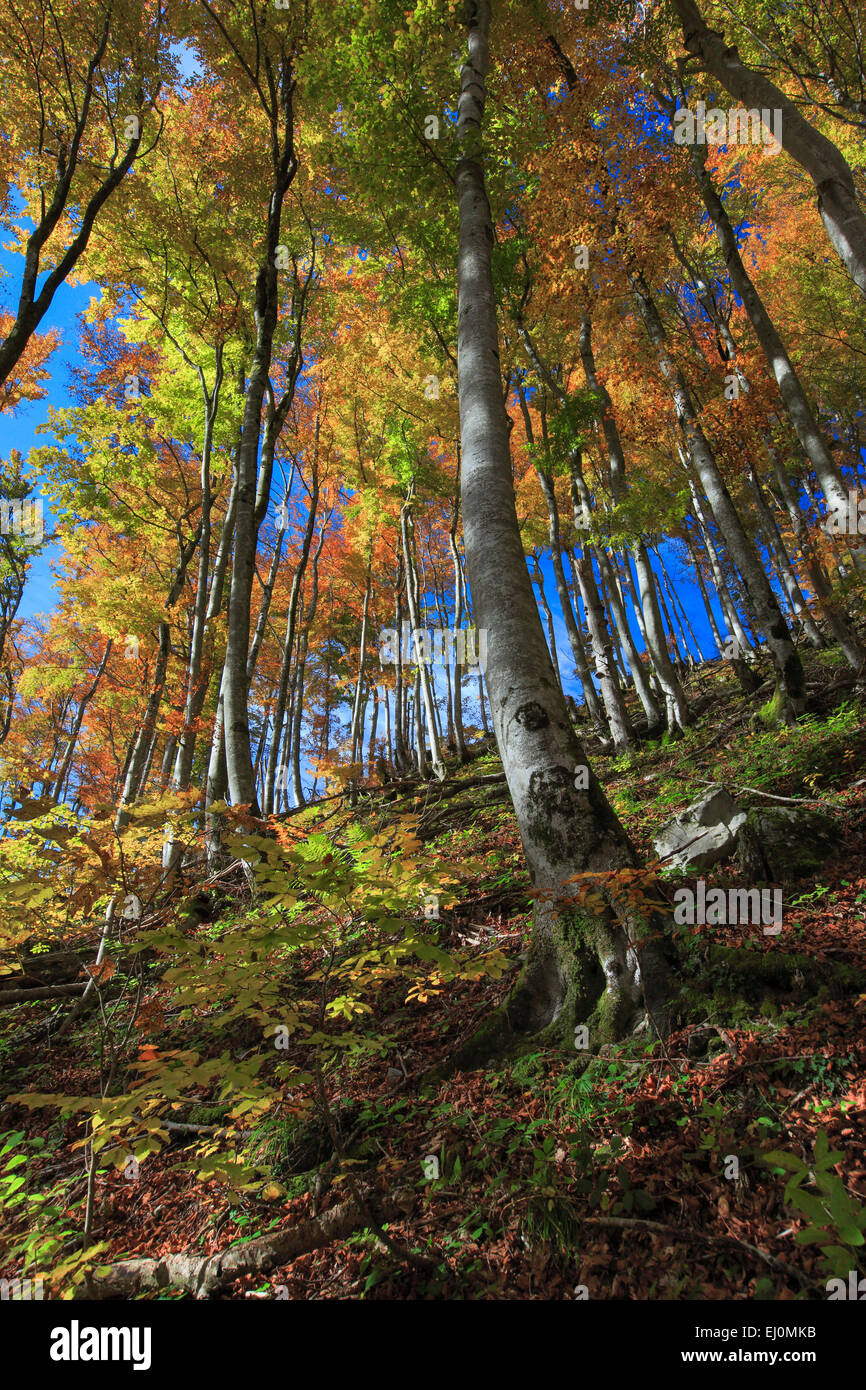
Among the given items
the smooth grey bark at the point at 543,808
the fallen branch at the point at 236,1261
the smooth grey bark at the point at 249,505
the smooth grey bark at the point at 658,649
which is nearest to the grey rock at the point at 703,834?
the smooth grey bark at the point at 543,808

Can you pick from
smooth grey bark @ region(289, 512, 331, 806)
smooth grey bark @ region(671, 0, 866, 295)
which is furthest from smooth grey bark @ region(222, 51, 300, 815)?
smooth grey bark @ region(289, 512, 331, 806)

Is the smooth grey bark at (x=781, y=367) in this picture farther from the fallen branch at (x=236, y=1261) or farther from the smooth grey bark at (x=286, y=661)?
the smooth grey bark at (x=286, y=661)

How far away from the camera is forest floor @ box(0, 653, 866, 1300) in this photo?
1.64 metres

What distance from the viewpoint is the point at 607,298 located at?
9117 millimetres

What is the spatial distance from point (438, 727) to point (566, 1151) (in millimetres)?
11267

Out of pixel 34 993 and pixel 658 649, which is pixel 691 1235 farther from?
pixel 658 649

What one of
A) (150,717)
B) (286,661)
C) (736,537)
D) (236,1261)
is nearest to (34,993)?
(236,1261)

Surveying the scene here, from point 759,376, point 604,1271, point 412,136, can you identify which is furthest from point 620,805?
point 759,376

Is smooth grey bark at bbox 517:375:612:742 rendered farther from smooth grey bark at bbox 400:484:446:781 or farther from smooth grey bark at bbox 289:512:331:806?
smooth grey bark at bbox 289:512:331:806

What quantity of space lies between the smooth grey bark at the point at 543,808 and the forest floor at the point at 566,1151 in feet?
0.73

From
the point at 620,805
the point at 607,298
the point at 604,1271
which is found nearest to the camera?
the point at 604,1271

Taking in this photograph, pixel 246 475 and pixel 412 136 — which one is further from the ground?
pixel 412 136

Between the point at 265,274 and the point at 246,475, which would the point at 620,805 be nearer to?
the point at 246,475
